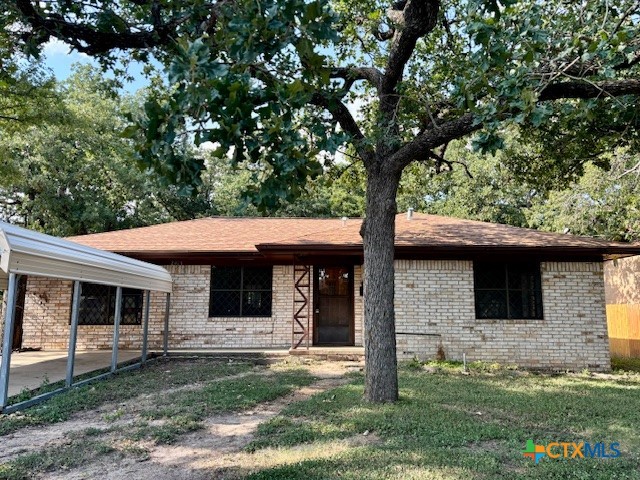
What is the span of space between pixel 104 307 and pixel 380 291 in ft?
31.5

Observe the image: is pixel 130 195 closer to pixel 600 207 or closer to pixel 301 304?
pixel 301 304

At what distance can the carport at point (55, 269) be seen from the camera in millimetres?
5746

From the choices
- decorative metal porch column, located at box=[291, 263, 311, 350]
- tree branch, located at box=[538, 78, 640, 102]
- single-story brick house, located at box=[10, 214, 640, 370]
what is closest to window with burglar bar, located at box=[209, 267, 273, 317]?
single-story brick house, located at box=[10, 214, 640, 370]

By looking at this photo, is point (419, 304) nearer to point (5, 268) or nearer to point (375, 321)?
point (375, 321)

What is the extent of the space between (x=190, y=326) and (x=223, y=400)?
6208 millimetres

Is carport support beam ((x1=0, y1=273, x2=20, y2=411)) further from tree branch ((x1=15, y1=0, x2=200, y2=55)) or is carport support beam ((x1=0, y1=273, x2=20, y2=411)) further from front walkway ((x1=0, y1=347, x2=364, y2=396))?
tree branch ((x1=15, y1=0, x2=200, y2=55))

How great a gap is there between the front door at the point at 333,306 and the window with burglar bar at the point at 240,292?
4.44 feet

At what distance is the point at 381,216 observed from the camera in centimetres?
638

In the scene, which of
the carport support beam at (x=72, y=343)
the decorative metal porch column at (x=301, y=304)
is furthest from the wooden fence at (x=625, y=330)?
the carport support beam at (x=72, y=343)

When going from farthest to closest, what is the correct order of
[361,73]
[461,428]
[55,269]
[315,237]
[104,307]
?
[104,307], [315,237], [361,73], [55,269], [461,428]

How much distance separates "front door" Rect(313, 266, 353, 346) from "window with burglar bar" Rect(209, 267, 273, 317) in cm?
135

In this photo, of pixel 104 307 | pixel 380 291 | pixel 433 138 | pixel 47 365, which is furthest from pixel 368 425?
pixel 104 307

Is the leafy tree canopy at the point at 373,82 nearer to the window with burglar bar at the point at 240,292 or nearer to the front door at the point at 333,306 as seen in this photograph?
the front door at the point at 333,306

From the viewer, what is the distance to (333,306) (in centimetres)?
1262
